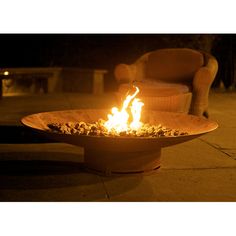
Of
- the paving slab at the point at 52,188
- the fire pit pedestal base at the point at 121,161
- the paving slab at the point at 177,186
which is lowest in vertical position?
the paving slab at the point at 52,188

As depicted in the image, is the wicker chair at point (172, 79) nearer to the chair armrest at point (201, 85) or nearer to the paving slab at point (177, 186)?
the chair armrest at point (201, 85)

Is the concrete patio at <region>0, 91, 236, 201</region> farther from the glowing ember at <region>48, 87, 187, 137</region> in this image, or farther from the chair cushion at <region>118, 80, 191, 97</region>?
the chair cushion at <region>118, 80, 191, 97</region>

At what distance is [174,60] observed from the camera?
7410 millimetres

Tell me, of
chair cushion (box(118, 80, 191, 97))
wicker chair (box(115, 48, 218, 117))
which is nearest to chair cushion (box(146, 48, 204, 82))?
wicker chair (box(115, 48, 218, 117))

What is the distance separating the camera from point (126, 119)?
14.9 feet

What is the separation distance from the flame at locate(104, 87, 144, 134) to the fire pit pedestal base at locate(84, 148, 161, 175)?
0.24m

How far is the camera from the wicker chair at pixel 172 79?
627cm

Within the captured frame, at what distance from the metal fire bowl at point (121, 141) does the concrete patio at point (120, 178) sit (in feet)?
0.38

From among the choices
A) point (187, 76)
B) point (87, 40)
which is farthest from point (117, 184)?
point (87, 40)

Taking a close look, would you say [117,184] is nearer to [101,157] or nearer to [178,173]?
[101,157]

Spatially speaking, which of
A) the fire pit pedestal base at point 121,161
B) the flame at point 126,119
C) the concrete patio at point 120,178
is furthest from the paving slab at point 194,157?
the flame at point 126,119

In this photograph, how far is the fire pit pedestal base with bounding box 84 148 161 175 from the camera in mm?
4129

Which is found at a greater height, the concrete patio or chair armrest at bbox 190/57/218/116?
chair armrest at bbox 190/57/218/116

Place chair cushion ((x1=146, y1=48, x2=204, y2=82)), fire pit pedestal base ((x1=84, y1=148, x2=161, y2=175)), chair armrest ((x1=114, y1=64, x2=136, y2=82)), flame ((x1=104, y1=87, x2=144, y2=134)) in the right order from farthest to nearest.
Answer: chair cushion ((x1=146, y1=48, x2=204, y2=82)) < chair armrest ((x1=114, y1=64, x2=136, y2=82)) < flame ((x1=104, y1=87, x2=144, y2=134)) < fire pit pedestal base ((x1=84, y1=148, x2=161, y2=175))
